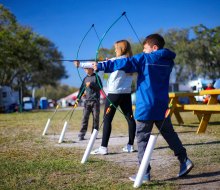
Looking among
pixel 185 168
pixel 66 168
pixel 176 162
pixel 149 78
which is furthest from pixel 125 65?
pixel 176 162

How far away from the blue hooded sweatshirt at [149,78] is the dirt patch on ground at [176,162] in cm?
79

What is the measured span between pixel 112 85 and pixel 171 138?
2013 mm

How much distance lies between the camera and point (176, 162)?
4.98 metres

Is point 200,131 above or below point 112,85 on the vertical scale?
below

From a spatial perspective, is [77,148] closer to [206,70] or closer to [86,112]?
[86,112]

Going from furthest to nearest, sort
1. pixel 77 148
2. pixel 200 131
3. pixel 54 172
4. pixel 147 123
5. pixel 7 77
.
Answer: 1. pixel 7 77
2. pixel 200 131
3. pixel 77 148
4. pixel 54 172
5. pixel 147 123

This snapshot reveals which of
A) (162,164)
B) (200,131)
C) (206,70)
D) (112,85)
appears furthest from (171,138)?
(206,70)

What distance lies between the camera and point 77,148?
647cm

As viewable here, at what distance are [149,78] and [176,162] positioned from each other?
1586 mm

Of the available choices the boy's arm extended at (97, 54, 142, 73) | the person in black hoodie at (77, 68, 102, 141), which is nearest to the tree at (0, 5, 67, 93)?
the person in black hoodie at (77, 68, 102, 141)

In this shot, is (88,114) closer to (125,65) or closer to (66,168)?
(66,168)

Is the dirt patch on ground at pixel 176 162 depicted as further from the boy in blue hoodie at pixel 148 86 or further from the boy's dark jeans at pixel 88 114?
the boy's dark jeans at pixel 88 114

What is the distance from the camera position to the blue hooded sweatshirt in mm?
4012

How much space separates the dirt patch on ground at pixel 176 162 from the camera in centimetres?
392
